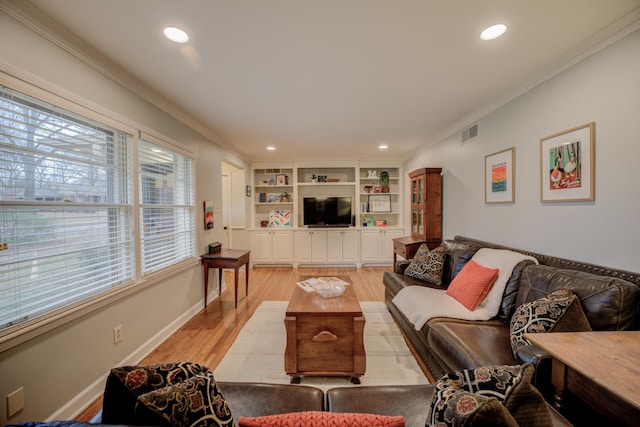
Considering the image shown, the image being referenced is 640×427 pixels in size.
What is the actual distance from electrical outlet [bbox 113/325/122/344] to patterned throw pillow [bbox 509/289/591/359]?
274 centimetres

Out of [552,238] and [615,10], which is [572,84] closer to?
[615,10]

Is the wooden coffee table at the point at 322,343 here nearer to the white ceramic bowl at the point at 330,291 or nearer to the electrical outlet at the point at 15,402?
the white ceramic bowl at the point at 330,291

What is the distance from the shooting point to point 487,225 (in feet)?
9.42

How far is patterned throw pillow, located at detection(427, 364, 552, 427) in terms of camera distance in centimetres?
65

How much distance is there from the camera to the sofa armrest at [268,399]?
101cm

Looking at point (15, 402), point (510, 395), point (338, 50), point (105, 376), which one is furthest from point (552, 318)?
point (105, 376)

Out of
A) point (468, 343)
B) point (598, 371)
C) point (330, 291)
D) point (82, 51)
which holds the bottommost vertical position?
point (468, 343)

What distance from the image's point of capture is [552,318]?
4.47 feet

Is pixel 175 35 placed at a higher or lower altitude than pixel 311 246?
higher

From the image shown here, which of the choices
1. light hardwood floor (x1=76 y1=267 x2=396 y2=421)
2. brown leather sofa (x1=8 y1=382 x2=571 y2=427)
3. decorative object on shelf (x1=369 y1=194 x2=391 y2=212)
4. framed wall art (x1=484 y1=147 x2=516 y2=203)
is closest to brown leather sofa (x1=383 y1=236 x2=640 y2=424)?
brown leather sofa (x1=8 y1=382 x2=571 y2=427)

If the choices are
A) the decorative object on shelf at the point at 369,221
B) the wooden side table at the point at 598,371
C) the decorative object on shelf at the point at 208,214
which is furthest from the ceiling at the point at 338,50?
the decorative object on shelf at the point at 369,221

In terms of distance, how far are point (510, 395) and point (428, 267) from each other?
2342 millimetres

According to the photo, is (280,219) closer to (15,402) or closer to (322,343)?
(322,343)

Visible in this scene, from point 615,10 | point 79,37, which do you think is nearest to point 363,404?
point 615,10
